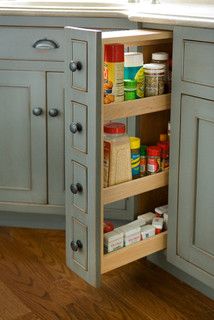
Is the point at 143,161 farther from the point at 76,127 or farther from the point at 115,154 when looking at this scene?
the point at 76,127

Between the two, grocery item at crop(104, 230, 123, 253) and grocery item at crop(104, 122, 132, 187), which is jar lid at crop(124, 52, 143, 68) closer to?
grocery item at crop(104, 122, 132, 187)

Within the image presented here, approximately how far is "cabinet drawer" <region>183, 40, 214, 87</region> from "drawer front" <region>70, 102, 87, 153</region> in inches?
13.4

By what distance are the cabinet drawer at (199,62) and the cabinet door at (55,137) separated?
1.99 ft

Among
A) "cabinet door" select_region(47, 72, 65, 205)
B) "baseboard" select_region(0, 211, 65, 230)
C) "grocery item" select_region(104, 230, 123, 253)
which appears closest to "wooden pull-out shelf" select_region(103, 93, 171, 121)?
"grocery item" select_region(104, 230, 123, 253)

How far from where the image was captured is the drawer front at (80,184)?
1.77m

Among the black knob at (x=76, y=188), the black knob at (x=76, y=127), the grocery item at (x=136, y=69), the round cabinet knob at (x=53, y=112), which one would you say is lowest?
the black knob at (x=76, y=188)

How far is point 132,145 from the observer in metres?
1.90

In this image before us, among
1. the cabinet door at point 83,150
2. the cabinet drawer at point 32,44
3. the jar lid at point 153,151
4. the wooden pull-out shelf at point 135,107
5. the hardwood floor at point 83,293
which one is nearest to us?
the cabinet door at point 83,150

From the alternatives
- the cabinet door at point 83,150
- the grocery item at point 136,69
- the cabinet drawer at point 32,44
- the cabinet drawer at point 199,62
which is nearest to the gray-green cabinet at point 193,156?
the cabinet drawer at point 199,62

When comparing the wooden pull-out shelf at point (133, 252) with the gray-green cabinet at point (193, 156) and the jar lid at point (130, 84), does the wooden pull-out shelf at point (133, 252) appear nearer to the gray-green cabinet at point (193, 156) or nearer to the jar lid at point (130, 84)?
the gray-green cabinet at point (193, 156)

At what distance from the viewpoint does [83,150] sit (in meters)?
1.75

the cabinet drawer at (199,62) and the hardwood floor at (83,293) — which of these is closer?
the cabinet drawer at (199,62)

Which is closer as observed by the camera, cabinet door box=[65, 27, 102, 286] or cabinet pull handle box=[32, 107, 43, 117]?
cabinet door box=[65, 27, 102, 286]

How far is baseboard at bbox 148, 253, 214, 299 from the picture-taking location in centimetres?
197
